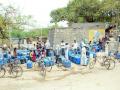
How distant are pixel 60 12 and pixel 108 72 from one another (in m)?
41.4

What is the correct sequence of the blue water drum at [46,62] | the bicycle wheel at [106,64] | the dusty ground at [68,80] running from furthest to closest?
the bicycle wheel at [106,64] < the blue water drum at [46,62] < the dusty ground at [68,80]

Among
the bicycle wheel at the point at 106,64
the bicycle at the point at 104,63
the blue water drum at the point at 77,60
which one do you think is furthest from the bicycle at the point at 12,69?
the blue water drum at the point at 77,60

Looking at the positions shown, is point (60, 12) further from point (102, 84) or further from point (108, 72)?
point (102, 84)

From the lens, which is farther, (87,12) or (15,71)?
(87,12)

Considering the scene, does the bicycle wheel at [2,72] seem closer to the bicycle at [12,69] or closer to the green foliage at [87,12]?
the bicycle at [12,69]

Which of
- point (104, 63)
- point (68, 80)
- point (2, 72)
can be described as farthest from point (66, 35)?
point (68, 80)

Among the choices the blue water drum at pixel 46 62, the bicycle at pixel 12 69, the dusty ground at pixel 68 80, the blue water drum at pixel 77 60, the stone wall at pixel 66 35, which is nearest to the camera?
the dusty ground at pixel 68 80

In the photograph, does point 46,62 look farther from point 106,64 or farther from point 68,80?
point 106,64

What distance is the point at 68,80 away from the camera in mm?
18828

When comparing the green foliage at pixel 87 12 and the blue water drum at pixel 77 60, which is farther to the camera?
the green foliage at pixel 87 12

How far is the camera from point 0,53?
2375 cm

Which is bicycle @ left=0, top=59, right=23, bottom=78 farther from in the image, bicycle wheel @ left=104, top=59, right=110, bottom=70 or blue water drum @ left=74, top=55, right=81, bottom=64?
blue water drum @ left=74, top=55, right=81, bottom=64

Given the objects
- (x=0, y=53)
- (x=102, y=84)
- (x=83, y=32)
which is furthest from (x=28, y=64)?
(x=83, y=32)

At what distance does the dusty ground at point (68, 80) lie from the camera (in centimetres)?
1658
